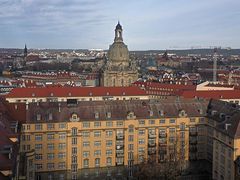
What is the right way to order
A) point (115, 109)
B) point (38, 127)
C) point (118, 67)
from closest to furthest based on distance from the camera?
point (38, 127) < point (115, 109) < point (118, 67)

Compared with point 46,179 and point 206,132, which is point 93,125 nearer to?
point 46,179

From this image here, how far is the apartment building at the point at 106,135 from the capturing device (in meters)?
59.6

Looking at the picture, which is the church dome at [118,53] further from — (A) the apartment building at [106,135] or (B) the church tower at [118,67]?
(A) the apartment building at [106,135]

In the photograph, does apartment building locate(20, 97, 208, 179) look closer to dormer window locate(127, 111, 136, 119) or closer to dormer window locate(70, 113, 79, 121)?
dormer window locate(127, 111, 136, 119)

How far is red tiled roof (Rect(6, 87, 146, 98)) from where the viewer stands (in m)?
94.8

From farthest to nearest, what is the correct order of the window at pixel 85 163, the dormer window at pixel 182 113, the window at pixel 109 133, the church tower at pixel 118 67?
1. the church tower at pixel 118 67
2. the dormer window at pixel 182 113
3. the window at pixel 109 133
4. the window at pixel 85 163

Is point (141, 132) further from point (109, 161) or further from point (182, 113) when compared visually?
point (182, 113)

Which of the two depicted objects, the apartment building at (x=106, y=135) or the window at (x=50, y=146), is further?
the window at (x=50, y=146)

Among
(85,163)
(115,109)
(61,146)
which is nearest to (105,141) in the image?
(85,163)

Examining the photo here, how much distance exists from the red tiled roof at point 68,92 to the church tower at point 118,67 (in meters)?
32.1

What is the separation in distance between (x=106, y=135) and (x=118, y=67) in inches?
2949

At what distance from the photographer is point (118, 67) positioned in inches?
5305

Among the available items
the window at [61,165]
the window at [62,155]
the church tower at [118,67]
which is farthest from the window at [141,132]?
the church tower at [118,67]

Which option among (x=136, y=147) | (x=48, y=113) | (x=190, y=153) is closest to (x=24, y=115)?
(x=48, y=113)
